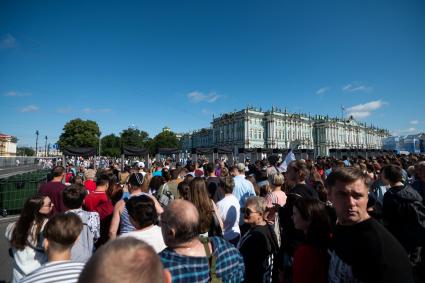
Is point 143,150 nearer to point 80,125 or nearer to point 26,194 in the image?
point 26,194

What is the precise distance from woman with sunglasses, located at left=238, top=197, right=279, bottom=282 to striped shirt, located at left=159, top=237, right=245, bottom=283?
51cm

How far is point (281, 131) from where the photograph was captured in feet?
290

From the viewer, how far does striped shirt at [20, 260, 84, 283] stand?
1.75m

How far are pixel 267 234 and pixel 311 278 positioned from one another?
3.39 ft

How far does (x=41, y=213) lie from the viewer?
3068 mm

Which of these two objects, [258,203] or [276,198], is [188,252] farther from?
[276,198]

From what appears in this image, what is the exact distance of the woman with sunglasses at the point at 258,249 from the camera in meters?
2.79

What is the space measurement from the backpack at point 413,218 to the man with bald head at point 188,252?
261 cm

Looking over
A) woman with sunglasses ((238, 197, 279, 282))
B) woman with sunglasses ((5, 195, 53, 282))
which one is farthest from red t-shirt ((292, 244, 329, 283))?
woman with sunglasses ((5, 195, 53, 282))

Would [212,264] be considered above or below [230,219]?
above

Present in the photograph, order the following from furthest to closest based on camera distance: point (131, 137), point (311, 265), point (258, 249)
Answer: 1. point (131, 137)
2. point (258, 249)
3. point (311, 265)

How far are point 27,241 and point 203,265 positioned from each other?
2.10 meters

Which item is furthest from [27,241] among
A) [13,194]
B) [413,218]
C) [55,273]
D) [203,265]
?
[13,194]

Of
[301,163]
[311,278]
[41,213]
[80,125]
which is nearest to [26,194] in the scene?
[41,213]
